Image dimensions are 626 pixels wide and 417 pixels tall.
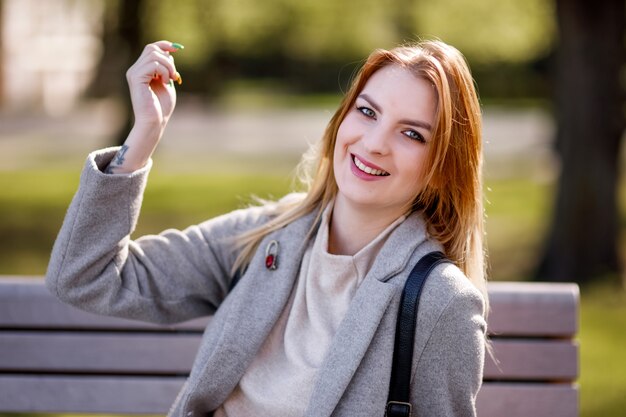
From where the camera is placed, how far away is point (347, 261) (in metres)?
2.77

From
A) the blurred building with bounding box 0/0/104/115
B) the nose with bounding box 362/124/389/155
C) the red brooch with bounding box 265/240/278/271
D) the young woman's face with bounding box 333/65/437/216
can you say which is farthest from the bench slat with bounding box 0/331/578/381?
the blurred building with bounding box 0/0/104/115

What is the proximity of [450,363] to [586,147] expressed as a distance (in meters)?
5.44

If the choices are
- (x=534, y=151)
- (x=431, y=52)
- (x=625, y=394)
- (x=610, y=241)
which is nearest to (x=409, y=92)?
(x=431, y=52)

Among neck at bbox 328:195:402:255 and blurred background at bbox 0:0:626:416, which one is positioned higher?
neck at bbox 328:195:402:255

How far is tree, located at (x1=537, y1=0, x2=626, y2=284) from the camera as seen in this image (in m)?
7.44

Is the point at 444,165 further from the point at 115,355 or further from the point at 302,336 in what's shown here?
the point at 115,355

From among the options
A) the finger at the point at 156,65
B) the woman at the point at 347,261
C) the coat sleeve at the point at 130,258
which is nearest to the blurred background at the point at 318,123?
the coat sleeve at the point at 130,258

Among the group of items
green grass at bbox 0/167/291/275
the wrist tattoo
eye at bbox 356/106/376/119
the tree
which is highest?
eye at bbox 356/106/376/119

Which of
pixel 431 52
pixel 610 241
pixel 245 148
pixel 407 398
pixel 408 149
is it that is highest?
pixel 431 52

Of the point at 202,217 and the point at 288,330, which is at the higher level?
the point at 288,330

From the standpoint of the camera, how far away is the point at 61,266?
2752 millimetres

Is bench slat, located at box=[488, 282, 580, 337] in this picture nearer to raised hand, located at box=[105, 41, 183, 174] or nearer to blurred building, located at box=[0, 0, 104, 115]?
raised hand, located at box=[105, 41, 183, 174]

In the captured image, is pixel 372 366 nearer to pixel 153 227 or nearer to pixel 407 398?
pixel 407 398

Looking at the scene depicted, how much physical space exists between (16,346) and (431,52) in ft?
5.74
